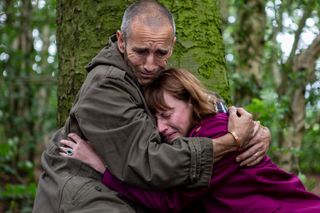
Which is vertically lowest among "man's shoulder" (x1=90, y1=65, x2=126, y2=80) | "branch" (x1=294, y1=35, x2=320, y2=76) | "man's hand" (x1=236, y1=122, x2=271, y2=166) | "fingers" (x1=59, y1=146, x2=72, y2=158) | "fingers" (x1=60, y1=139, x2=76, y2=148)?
"branch" (x1=294, y1=35, x2=320, y2=76)

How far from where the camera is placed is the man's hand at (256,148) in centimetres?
341

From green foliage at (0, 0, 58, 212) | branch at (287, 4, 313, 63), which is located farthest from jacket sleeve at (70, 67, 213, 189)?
green foliage at (0, 0, 58, 212)

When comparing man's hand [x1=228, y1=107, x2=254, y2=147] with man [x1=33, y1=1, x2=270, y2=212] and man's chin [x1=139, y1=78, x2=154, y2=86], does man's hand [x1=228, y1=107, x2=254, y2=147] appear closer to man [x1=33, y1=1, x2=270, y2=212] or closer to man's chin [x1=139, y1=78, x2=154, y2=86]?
man [x1=33, y1=1, x2=270, y2=212]

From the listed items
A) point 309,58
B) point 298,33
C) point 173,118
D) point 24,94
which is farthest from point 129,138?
point 24,94

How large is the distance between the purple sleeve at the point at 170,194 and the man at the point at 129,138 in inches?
2.3

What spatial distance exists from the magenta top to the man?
68mm

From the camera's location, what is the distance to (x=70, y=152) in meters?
3.61

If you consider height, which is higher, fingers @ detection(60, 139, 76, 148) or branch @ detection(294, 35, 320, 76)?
fingers @ detection(60, 139, 76, 148)

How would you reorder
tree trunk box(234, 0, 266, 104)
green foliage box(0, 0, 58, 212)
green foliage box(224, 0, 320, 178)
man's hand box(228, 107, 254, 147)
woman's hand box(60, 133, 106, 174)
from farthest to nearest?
green foliage box(0, 0, 58, 212), tree trunk box(234, 0, 266, 104), green foliage box(224, 0, 320, 178), woman's hand box(60, 133, 106, 174), man's hand box(228, 107, 254, 147)

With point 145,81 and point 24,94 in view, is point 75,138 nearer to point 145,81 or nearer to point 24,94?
point 145,81

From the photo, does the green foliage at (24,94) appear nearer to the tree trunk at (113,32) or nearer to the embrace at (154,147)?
the tree trunk at (113,32)

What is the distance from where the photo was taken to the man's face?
3.55 m

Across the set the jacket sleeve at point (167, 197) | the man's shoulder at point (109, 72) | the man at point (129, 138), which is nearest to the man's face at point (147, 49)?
the man at point (129, 138)

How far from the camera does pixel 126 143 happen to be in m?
3.30
